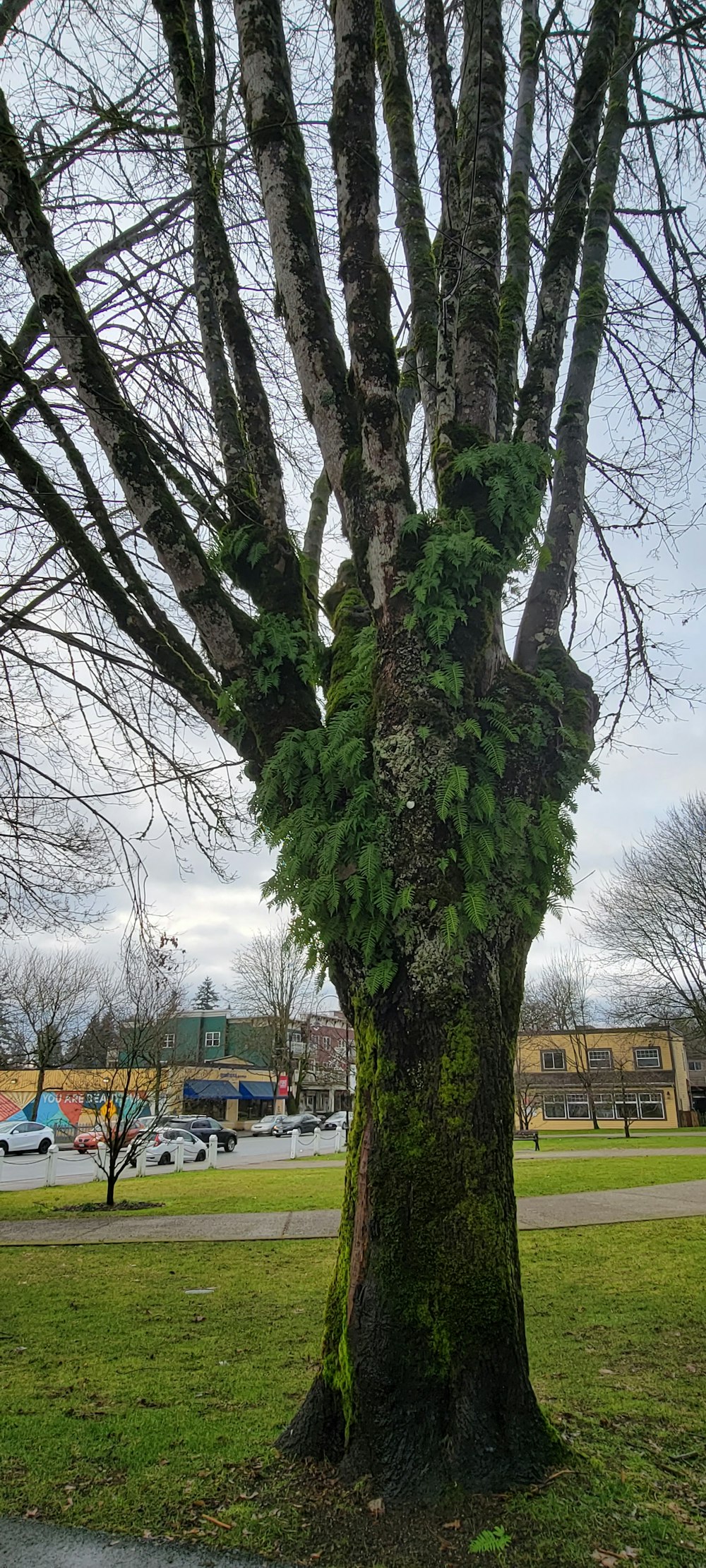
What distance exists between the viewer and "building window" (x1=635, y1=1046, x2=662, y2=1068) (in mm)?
47406

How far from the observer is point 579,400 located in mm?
4574

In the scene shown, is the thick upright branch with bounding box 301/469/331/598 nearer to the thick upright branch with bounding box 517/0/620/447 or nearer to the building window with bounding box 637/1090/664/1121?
the thick upright branch with bounding box 517/0/620/447

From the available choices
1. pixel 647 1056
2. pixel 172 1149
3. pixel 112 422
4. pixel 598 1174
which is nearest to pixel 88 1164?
pixel 172 1149

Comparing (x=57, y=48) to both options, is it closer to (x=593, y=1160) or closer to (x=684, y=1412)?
(x=684, y=1412)

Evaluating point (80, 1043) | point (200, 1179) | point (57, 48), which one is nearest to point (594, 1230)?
point (200, 1179)

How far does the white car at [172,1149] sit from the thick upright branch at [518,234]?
63.5 ft

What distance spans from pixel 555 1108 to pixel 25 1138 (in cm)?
3209

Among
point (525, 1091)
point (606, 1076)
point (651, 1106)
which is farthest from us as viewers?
point (651, 1106)

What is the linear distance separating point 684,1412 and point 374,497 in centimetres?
427

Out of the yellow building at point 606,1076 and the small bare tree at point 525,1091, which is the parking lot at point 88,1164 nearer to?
the small bare tree at point 525,1091

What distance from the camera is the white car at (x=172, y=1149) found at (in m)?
20.6

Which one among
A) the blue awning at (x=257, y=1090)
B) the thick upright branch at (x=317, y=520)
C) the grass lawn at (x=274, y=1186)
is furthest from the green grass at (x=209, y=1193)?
the blue awning at (x=257, y=1090)

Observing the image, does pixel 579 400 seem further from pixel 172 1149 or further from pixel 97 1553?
pixel 172 1149

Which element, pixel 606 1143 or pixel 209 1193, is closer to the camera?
pixel 209 1193
